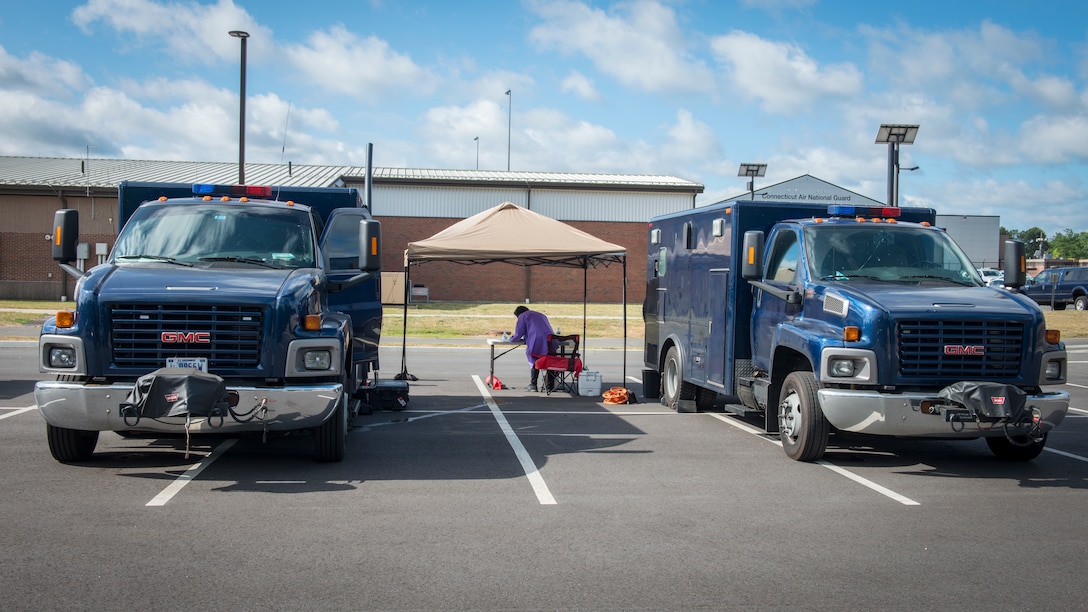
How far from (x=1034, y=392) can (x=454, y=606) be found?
20.1 feet

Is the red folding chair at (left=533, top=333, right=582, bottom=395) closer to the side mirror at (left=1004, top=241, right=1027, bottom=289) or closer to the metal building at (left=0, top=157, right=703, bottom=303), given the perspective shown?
the side mirror at (left=1004, top=241, right=1027, bottom=289)

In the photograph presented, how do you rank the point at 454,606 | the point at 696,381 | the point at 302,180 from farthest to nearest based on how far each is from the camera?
the point at 302,180 → the point at 696,381 → the point at 454,606

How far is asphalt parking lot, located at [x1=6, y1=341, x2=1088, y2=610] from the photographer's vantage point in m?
5.01

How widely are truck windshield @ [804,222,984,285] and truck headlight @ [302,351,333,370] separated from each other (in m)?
4.71

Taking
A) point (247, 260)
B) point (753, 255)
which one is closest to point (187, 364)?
point (247, 260)

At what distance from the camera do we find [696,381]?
467 inches

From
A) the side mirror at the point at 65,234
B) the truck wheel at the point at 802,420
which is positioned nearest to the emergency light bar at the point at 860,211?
the truck wheel at the point at 802,420

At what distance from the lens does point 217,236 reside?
29.2 feet

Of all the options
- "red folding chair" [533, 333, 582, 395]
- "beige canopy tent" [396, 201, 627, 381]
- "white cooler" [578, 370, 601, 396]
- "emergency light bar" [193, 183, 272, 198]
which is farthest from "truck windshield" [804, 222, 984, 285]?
"emergency light bar" [193, 183, 272, 198]

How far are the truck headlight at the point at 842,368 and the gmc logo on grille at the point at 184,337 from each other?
206 inches

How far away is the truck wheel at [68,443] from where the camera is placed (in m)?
7.92

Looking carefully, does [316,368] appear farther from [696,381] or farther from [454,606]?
[696,381]

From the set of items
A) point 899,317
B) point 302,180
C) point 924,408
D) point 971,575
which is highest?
point 302,180

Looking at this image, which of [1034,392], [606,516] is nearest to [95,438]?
[606,516]
